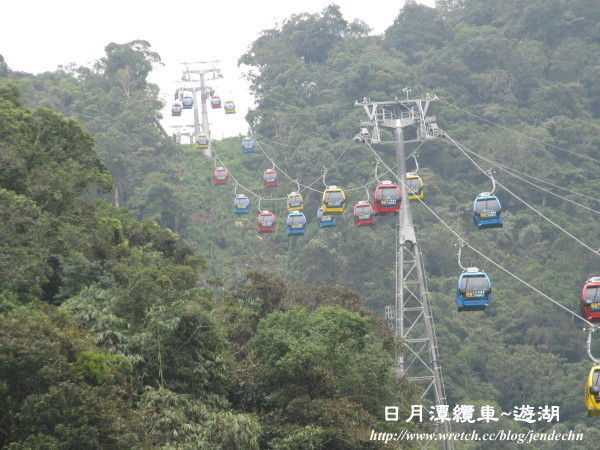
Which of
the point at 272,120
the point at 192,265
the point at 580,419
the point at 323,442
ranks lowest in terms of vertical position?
the point at 580,419

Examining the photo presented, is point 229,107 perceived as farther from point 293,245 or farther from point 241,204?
point 241,204

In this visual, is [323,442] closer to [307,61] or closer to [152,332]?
[152,332]

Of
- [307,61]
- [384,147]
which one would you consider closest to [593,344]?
[384,147]

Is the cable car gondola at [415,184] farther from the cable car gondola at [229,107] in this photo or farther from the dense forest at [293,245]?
the cable car gondola at [229,107]

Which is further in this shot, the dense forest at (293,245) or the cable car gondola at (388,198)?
the cable car gondola at (388,198)

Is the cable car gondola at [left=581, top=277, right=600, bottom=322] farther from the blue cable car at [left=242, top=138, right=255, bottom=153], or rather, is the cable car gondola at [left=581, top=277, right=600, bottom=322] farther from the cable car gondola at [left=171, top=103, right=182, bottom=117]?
the cable car gondola at [left=171, top=103, right=182, bottom=117]

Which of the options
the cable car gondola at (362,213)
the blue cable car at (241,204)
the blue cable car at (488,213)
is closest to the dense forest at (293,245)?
the blue cable car at (488,213)

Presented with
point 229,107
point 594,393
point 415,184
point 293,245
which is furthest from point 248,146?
point 594,393
